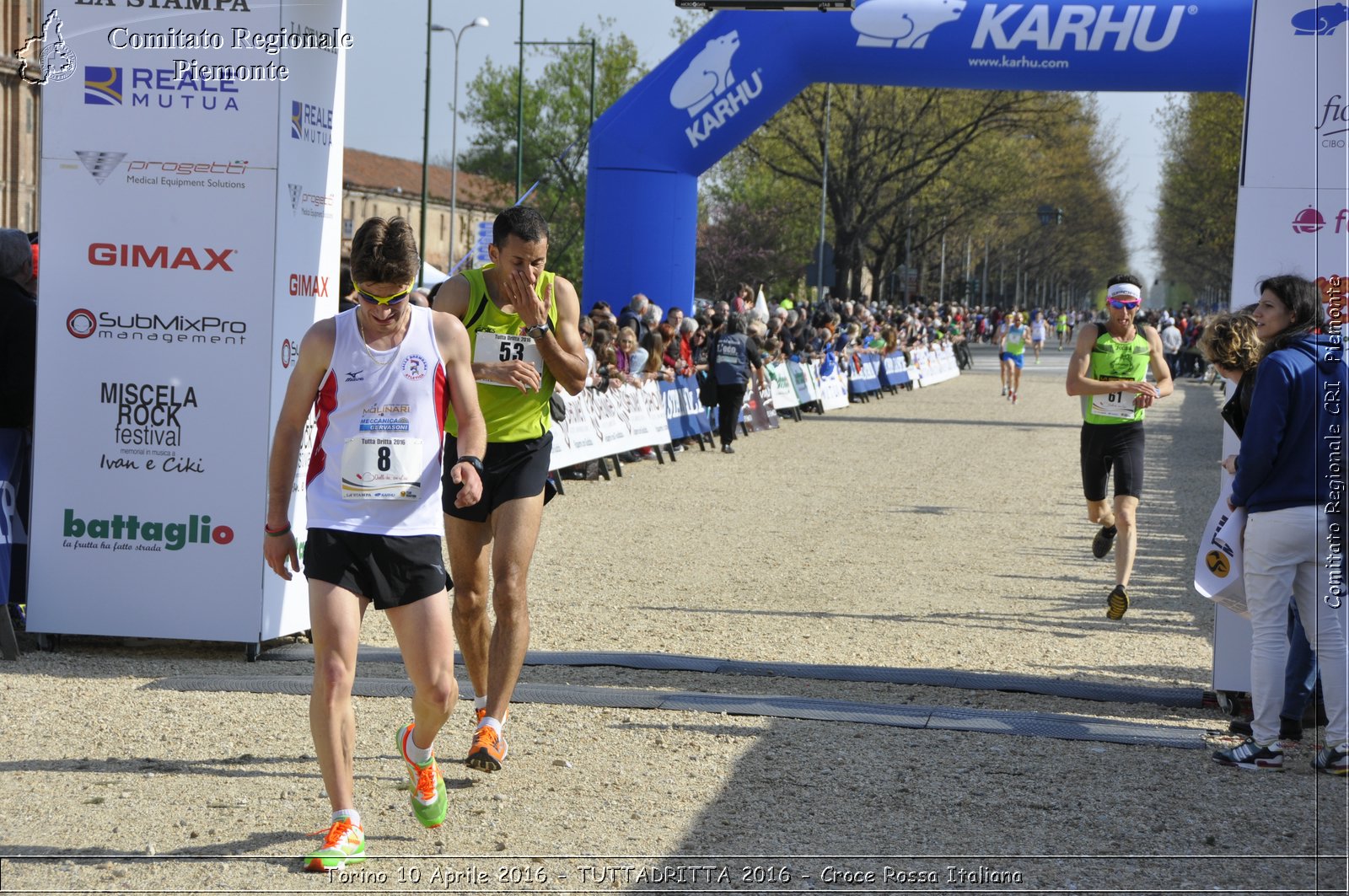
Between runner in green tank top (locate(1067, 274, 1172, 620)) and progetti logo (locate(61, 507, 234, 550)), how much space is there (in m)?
5.04

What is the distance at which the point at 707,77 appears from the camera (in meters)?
19.4

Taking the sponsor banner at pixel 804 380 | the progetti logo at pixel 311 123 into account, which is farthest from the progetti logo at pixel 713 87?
the progetti logo at pixel 311 123

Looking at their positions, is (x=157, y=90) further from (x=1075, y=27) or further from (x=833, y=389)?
(x=833, y=389)

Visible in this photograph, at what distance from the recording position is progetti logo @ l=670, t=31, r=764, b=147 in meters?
19.3

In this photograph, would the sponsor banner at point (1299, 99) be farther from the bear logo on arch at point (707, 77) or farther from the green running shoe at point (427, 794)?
the bear logo on arch at point (707, 77)

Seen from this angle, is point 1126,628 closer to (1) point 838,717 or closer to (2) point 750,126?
(1) point 838,717

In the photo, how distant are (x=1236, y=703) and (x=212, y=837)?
4.51 metres

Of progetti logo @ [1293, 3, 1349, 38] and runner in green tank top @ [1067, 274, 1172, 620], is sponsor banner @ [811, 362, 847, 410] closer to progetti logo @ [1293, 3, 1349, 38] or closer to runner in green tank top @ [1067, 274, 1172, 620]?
runner in green tank top @ [1067, 274, 1172, 620]

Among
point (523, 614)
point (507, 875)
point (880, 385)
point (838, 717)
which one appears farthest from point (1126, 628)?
point (880, 385)

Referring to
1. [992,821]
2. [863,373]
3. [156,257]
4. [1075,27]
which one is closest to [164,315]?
[156,257]

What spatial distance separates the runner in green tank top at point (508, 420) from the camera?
18.7ft

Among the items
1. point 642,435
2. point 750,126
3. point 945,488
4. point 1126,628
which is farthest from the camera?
point 750,126

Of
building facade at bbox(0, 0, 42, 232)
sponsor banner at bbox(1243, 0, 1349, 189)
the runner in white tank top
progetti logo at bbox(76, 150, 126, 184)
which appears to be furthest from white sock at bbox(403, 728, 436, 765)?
building facade at bbox(0, 0, 42, 232)

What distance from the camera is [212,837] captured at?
4.86 metres
